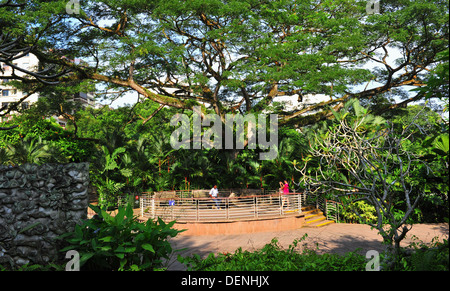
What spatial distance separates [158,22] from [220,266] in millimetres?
15252

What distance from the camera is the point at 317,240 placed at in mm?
11867

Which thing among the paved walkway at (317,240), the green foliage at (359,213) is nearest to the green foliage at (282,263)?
the paved walkway at (317,240)

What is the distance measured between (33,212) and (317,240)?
903cm

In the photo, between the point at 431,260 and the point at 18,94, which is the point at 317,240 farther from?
the point at 18,94

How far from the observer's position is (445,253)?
15.5 ft

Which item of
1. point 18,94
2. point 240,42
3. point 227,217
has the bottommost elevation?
point 227,217

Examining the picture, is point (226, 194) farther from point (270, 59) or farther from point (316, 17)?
point (316, 17)

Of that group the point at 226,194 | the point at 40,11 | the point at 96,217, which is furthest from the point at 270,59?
the point at 96,217

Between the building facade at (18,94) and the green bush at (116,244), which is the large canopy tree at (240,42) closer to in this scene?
the building facade at (18,94)

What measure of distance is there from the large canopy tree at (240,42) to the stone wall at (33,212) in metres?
10.7

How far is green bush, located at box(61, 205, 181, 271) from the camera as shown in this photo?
6.09m

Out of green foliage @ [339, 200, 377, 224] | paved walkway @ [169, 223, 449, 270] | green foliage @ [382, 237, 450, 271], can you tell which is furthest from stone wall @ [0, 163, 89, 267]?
green foliage @ [339, 200, 377, 224]

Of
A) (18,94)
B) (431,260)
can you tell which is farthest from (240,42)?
(18,94)

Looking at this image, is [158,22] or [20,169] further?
[158,22]
